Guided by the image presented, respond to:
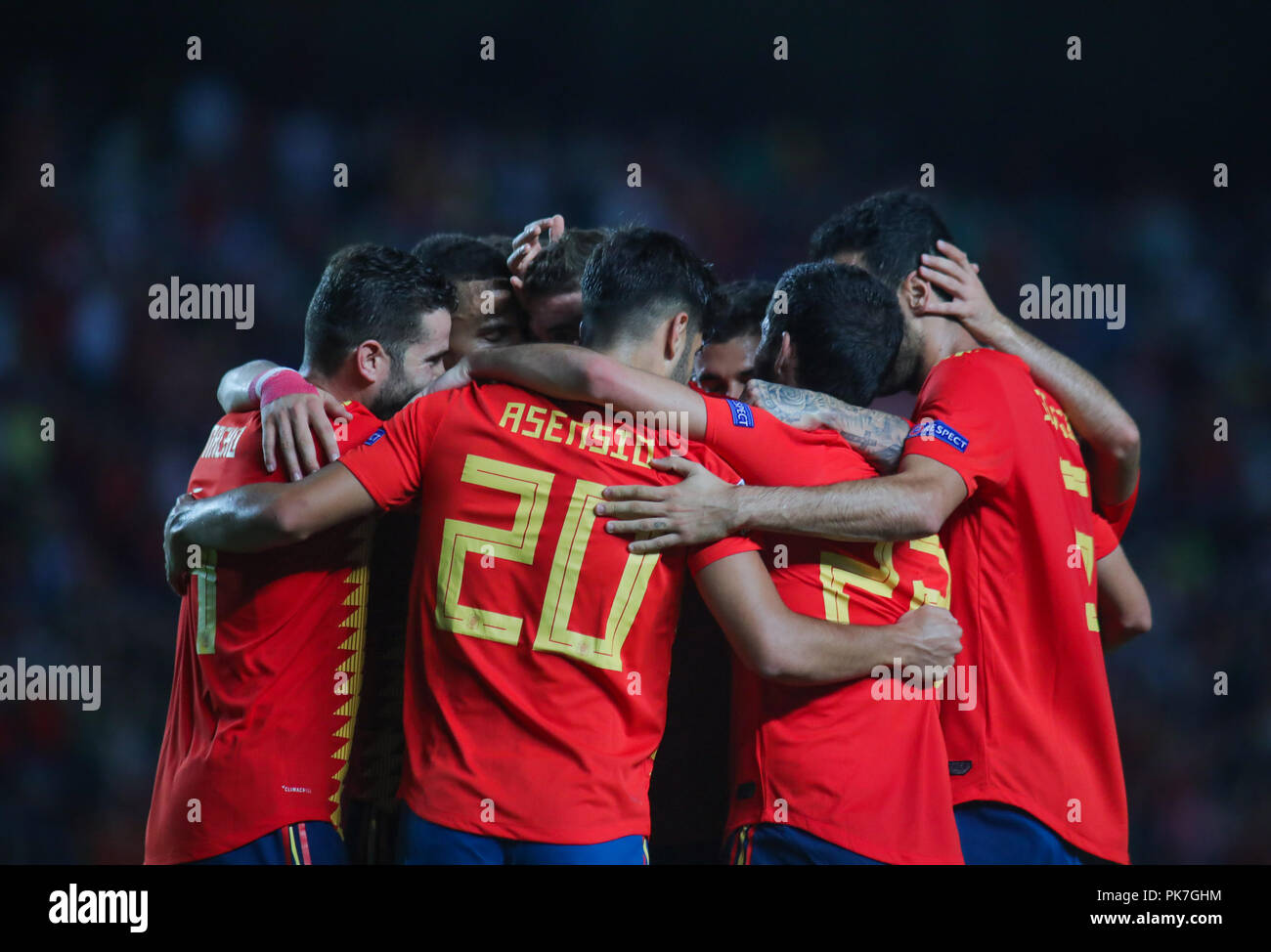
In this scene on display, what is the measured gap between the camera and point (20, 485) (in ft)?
22.6

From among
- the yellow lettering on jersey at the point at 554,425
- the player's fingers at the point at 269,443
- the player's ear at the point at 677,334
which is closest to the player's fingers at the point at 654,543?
the yellow lettering on jersey at the point at 554,425

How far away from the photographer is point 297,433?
2.65 m

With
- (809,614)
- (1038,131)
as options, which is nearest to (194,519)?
(809,614)

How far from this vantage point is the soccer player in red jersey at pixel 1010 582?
2592 mm

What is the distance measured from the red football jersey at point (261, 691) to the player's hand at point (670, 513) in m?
0.68

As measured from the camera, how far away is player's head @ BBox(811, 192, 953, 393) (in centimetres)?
316

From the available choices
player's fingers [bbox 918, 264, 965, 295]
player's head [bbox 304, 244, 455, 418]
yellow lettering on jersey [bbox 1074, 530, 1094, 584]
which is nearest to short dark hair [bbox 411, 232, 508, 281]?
player's head [bbox 304, 244, 455, 418]

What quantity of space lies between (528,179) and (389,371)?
4678 mm

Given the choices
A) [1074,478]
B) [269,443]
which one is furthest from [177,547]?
[1074,478]

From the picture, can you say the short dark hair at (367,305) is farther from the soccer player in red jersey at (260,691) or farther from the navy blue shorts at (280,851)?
the navy blue shorts at (280,851)

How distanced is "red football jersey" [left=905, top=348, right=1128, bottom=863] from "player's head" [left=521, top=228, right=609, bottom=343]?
1.06 meters

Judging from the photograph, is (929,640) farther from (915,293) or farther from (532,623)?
(915,293)

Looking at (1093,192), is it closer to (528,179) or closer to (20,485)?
(528,179)

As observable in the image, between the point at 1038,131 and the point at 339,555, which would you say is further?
the point at 1038,131
